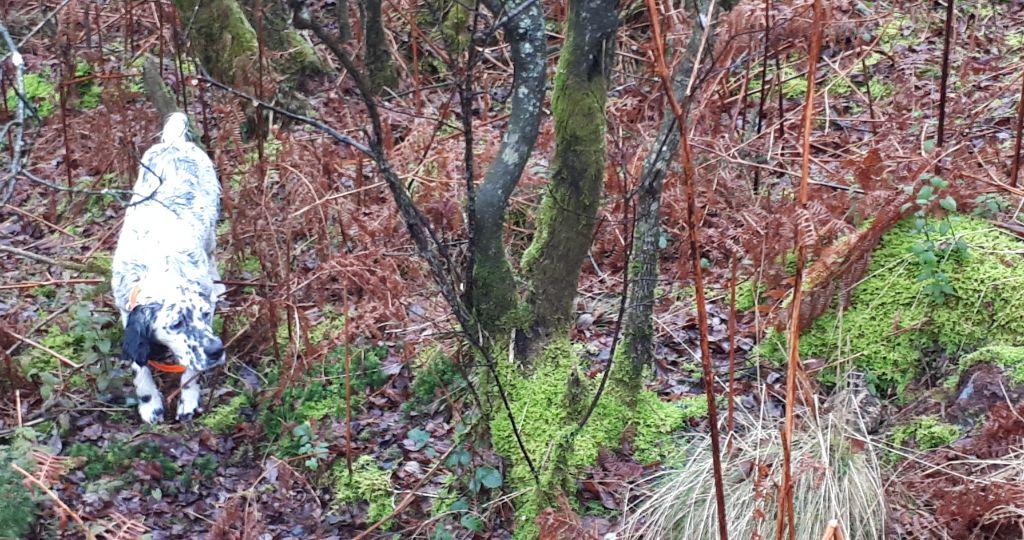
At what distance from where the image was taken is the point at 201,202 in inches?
216

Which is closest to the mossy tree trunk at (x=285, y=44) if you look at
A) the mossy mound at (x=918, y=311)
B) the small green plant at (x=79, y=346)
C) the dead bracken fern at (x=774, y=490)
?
the small green plant at (x=79, y=346)

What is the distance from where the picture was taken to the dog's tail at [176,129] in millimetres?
5809

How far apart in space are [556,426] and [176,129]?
11.2 feet

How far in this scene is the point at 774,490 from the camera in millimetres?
3279

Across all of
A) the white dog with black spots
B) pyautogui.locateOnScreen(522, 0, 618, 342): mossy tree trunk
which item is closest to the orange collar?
the white dog with black spots

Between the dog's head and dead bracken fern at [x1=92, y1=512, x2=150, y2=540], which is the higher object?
the dog's head

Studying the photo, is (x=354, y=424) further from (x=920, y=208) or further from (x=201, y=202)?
(x=920, y=208)

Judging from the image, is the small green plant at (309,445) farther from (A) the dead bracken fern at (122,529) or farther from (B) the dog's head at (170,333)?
(A) the dead bracken fern at (122,529)

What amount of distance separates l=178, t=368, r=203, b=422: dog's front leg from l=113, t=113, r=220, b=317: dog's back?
0.52 meters

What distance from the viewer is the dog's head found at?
15.3 ft

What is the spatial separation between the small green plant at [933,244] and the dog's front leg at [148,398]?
13.1 ft

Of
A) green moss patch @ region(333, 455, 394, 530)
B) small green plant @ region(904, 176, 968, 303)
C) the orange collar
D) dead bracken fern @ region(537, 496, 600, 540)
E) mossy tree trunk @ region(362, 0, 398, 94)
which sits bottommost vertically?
green moss patch @ region(333, 455, 394, 530)

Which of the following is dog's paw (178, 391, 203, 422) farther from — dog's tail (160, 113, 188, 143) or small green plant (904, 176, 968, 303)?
small green plant (904, 176, 968, 303)

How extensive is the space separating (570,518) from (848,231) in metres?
2.13
